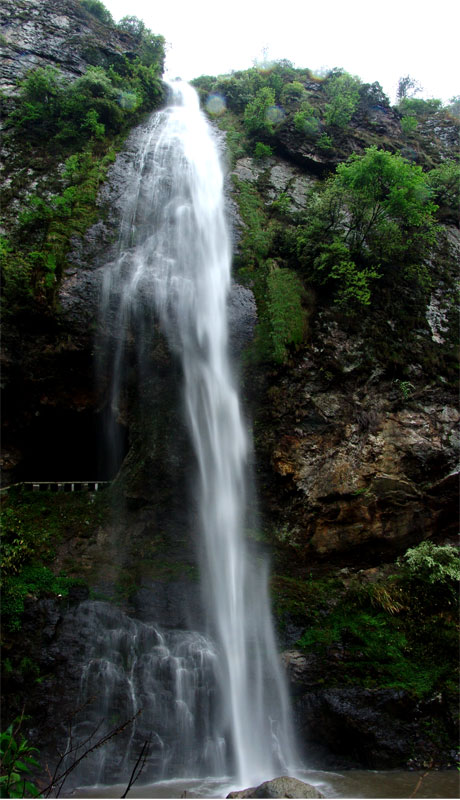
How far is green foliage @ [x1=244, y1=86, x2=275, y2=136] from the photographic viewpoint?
17.4 m

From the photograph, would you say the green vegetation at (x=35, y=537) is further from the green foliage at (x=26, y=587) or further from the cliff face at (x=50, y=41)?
the cliff face at (x=50, y=41)

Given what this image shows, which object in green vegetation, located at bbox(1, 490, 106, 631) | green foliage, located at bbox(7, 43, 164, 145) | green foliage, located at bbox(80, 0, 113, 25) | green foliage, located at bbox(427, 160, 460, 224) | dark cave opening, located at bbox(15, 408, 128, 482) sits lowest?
green vegetation, located at bbox(1, 490, 106, 631)

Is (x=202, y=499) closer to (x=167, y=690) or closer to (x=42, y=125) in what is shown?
(x=167, y=690)

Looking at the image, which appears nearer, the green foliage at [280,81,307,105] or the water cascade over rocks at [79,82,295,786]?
the water cascade over rocks at [79,82,295,786]

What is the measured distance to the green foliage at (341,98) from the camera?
58.1 ft

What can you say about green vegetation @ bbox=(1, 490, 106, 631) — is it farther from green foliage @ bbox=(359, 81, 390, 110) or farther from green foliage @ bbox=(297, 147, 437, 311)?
green foliage @ bbox=(359, 81, 390, 110)

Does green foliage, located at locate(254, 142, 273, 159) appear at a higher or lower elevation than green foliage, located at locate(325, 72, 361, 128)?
lower

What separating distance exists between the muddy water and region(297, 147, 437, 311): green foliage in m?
9.56

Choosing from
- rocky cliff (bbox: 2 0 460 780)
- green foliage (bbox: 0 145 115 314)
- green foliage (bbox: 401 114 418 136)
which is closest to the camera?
rocky cliff (bbox: 2 0 460 780)

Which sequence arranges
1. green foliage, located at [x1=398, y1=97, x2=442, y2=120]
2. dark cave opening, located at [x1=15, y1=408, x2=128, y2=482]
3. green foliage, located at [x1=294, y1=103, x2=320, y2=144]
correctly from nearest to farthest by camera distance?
dark cave opening, located at [x1=15, y1=408, x2=128, y2=482], green foliage, located at [x1=294, y1=103, x2=320, y2=144], green foliage, located at [x1=398, y1=97, x2=442, y2=120]

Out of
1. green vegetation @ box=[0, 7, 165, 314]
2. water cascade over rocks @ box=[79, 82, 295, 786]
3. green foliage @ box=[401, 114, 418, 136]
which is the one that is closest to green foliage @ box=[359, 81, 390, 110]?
green foliage @ box=[401, 114, 418, 136]

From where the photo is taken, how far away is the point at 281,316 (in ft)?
37.9

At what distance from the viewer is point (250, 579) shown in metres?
9.07

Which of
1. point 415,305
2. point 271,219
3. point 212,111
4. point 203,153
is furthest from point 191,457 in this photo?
point 212,111
